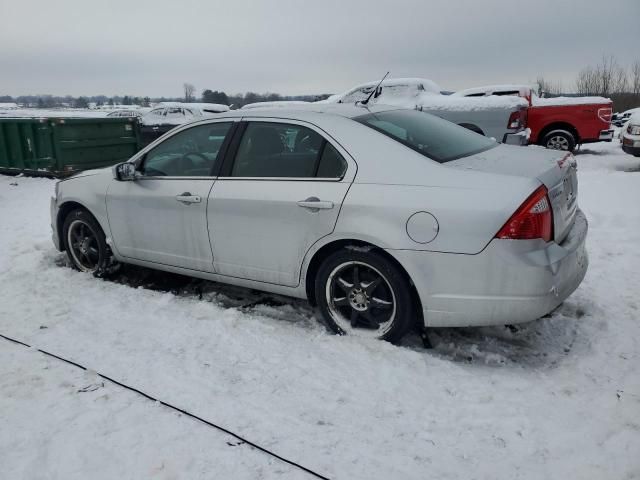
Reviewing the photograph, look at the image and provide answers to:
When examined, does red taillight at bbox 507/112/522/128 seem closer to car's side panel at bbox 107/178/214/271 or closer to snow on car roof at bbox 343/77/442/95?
snow on car roof at bbox 343/77/442/95

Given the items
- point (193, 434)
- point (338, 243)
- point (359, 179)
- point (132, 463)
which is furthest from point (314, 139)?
point (132, 463)

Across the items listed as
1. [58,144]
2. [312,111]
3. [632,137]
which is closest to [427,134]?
[312,111]

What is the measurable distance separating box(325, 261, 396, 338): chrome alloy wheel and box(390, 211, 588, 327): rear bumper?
271mm

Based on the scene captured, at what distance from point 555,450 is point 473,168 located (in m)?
1.58

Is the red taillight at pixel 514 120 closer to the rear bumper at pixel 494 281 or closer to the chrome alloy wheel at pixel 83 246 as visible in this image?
the rear bumper at pixel 494 281

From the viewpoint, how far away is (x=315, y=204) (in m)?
3.32

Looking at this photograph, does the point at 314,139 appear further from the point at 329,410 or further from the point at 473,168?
the point at 329,410

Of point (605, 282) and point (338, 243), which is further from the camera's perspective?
point (605, 282)

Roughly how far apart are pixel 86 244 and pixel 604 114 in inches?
473

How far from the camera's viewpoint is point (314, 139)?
351 centimetres

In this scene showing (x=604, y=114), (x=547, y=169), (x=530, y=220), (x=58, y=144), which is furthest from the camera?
(x=604, y=114)

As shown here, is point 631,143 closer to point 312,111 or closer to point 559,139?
point 559,139

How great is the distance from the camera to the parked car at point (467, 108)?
10.7 meters

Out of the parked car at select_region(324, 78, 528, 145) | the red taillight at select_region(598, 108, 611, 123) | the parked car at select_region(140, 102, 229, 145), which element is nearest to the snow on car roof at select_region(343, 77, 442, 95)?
the parked car at select_region(324, 78, 528, 145)
